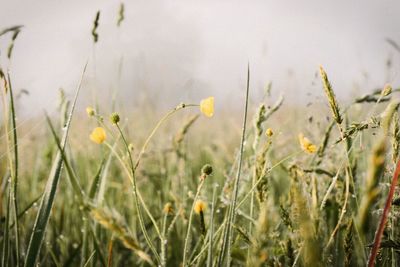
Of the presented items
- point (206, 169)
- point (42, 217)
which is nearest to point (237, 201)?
point (206, 169)

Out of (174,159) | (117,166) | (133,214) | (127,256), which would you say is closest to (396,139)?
(127,256)

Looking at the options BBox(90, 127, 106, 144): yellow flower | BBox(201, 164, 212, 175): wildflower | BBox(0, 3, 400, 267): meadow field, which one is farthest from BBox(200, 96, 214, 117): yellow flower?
BBox(90, 127, 106, 144): yellow flower

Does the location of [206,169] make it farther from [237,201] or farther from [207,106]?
[237,201]

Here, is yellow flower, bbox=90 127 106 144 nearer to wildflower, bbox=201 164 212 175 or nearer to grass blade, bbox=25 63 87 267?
grass blade, bbox=25 63 87 267

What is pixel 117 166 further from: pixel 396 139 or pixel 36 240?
pixel 396 139

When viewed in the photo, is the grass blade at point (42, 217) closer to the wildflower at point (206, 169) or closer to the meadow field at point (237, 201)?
the meadow field at point (237, 201)

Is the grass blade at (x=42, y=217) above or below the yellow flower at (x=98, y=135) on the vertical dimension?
below

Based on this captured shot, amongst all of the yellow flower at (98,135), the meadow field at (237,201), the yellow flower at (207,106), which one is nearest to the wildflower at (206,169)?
the meadow field at (237,201)

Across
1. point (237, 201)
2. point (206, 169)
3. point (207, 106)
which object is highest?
point (207, 106)

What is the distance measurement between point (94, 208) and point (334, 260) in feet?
2.31

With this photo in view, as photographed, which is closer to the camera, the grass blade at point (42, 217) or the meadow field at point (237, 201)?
the meadow field at point (237, 201)

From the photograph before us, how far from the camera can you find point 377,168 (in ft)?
1.26

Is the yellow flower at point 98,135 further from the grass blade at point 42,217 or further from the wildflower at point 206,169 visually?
the wildflower at point 206,169

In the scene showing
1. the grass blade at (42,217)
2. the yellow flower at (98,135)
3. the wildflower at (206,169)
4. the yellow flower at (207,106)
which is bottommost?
the grass blade at (42,217)
